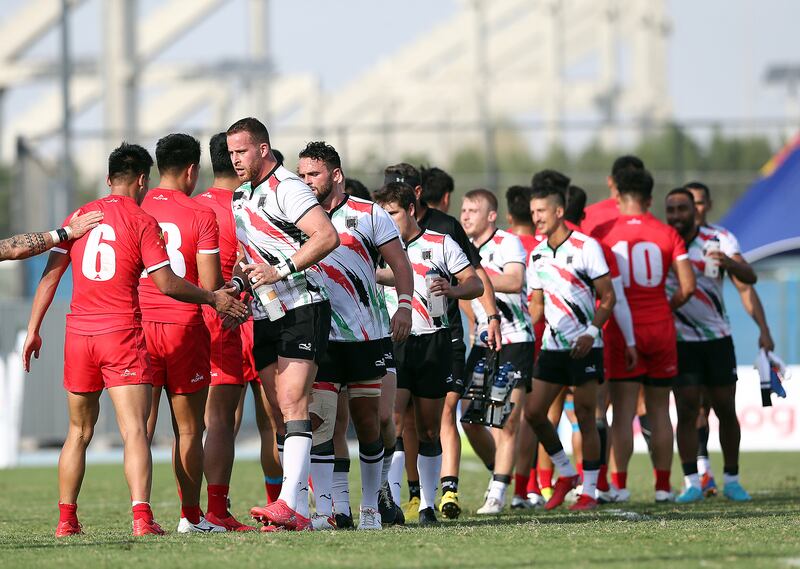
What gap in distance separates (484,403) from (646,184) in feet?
9.53

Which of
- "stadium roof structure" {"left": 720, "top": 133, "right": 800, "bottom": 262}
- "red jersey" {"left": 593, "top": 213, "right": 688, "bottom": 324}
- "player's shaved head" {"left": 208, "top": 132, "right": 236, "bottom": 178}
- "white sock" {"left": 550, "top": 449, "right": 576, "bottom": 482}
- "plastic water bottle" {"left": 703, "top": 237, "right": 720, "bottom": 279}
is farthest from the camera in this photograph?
"stadium roof structure" {"left": 720, "top": 133, "right": 800, "bottom": 262}

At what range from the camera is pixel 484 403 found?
32.7 feet

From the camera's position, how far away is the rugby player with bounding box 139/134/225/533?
814 cm

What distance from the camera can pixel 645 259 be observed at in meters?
11.5

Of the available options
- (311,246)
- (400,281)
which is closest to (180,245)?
(311,246)

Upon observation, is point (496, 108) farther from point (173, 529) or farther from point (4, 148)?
point (173, 529)

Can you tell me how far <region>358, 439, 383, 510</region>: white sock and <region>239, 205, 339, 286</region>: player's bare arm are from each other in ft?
4.82

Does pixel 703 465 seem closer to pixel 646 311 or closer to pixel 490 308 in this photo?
pixel 646 311

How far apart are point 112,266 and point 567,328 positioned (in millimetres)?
4387

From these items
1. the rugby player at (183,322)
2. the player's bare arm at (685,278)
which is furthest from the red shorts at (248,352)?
the player's bare arm at (685,278)

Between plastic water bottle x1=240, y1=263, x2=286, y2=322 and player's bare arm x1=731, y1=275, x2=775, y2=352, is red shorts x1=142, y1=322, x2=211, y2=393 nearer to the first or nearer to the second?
plastic water bottle x1=240, y1=263, x2=286, y2=322

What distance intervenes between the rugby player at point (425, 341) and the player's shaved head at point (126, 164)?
203 centimetres

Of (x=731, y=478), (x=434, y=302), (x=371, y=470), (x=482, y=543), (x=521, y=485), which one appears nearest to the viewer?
(x=482, y=543)

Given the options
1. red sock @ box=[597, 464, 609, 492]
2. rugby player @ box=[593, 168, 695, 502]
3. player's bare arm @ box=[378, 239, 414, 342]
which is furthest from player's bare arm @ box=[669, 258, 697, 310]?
player's bare arm @ box=[378, 239, 414, 342]
